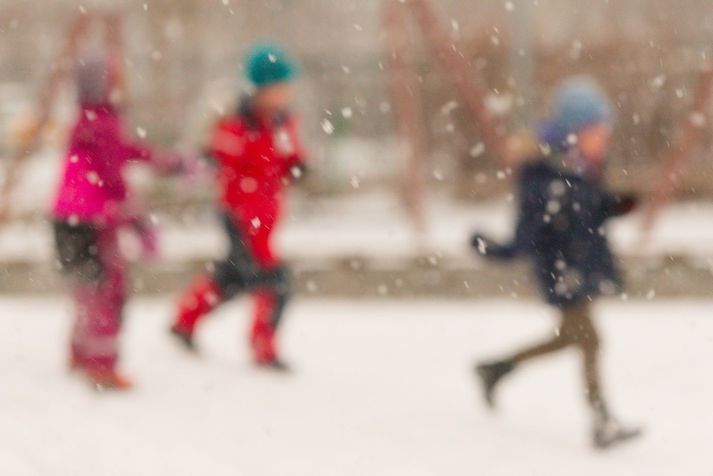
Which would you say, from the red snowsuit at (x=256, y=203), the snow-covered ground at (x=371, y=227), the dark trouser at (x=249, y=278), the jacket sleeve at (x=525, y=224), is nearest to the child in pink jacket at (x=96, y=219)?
the red snowsuit at (x=256, y=203)

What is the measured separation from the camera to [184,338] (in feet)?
18.1

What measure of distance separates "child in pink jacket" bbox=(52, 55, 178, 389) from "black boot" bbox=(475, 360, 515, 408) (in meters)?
1.57

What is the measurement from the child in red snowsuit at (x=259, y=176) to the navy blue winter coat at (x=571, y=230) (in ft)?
4.00

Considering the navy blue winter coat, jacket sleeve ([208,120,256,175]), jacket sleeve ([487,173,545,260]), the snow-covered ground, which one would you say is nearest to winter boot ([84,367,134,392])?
jacket sleeve ([208,120,256,175])

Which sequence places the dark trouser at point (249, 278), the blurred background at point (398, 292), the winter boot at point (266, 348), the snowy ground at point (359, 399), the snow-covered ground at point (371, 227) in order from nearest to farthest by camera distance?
the snowy ground at point (359, 399), the blurred background at point (398, 292), the dark trouser at point (249, 278), the winter boot at point (266, 348), the snow-covered ground at point (371, 227)

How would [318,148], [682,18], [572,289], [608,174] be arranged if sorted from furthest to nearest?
[682,18] → [318,148] → [608,174] → [572,289]

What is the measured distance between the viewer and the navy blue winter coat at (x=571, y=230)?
4402 mm

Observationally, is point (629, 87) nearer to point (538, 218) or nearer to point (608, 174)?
point (608, 174)

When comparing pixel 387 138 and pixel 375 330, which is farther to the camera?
pixel 387 138

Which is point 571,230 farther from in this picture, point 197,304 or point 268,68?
point 197,304

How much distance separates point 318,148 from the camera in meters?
11.7

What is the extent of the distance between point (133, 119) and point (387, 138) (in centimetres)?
294

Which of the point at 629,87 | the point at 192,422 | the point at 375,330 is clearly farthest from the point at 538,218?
the point at 629,87

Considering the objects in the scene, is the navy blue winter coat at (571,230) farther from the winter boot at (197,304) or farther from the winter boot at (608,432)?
the winter boot at (197,304)
